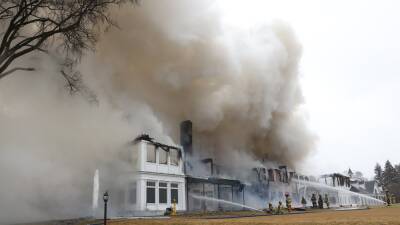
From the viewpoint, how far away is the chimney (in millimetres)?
34000

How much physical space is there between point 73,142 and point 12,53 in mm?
13286

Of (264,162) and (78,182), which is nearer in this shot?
(78,182)

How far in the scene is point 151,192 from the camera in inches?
→ 1024

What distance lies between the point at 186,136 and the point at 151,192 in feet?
31.4

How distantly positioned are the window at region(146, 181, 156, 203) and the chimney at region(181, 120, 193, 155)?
25.5 ft

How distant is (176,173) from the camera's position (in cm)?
2855

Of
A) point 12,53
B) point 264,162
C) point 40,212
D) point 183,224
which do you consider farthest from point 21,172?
point 264,162

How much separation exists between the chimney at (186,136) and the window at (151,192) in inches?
306

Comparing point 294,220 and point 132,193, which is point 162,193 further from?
point 294,220

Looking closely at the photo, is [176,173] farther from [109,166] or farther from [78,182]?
[78,182]

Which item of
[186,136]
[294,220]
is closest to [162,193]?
[186,136]

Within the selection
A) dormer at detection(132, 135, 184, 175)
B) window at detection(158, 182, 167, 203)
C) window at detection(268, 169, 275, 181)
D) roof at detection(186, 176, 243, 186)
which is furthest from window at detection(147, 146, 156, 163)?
window at detection(268, 169, 275, 181)

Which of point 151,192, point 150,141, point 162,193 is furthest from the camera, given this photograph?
point 150,141

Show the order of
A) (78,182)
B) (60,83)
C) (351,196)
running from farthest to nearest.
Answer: (351,196), (60,83), (78,182)
